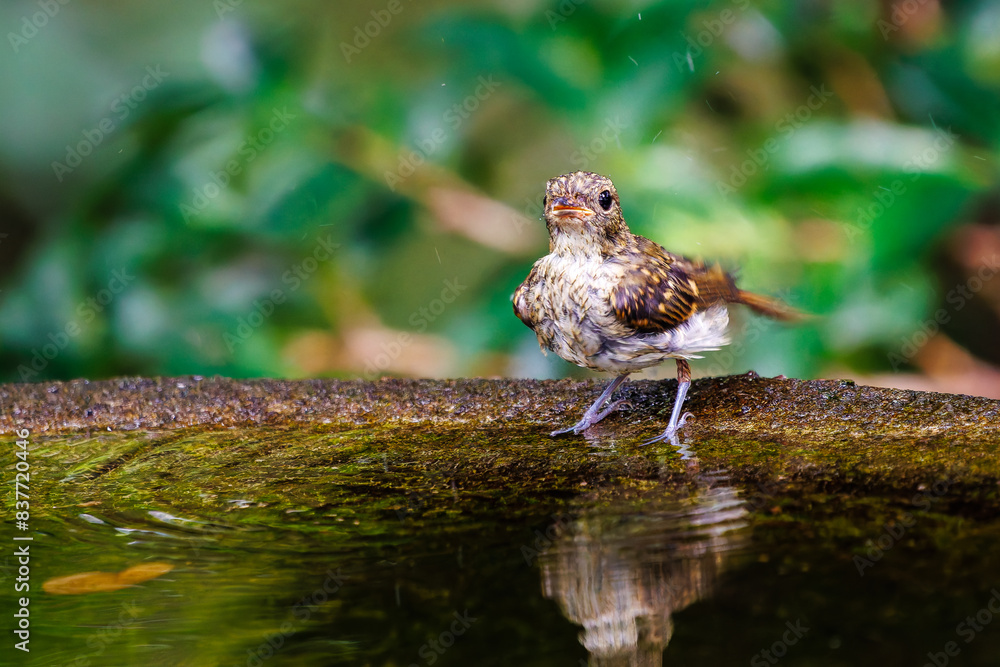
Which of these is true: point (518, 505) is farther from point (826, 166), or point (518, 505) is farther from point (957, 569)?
point (826, 166)

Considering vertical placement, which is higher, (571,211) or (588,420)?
(571,211)

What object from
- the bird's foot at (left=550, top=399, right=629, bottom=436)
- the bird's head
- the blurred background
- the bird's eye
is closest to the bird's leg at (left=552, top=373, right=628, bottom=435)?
the bird's foot at (left=550, top=399, right=629, bottom=436)

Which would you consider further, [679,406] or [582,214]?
[582,214]

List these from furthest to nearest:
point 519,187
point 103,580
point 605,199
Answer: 1. point 519,187
2. point 605,199
3. point 103,580

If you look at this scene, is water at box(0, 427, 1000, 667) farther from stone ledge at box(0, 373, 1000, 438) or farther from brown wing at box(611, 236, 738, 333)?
brown wing at box(611, 236, 738, 333)

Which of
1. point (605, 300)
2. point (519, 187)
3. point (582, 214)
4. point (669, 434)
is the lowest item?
point (669, 434)

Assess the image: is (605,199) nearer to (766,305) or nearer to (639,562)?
(766,305)

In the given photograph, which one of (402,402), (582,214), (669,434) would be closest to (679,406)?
(669,434)

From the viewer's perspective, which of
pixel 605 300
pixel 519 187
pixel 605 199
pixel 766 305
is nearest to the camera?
pixel 605 300
